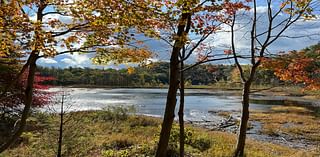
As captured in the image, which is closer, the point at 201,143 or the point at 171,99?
the point at 171,99

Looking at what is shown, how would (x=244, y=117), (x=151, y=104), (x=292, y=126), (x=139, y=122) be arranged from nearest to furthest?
1. (x=244, y=117)
2. (x=139, y=122)
3. (x=292, y=126)
4. (x=151, y=104)

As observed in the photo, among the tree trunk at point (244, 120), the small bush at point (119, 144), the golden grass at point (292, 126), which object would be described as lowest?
the golden grass at point (292, 126)

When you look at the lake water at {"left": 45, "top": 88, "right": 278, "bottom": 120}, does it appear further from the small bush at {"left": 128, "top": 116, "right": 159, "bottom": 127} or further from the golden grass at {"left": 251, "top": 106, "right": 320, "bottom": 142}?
the golden grass at {"left": 251, "top": 106, "right": 320, "bottom": 142}

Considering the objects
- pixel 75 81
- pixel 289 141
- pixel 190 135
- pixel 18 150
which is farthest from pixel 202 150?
pixel 75 81

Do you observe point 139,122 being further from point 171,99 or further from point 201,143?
point 171,99

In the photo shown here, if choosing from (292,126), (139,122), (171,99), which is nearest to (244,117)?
(171,99)

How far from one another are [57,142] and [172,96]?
402cm

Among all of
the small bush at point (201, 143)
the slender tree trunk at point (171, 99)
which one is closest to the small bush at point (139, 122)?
the small bush at point (201, 143)

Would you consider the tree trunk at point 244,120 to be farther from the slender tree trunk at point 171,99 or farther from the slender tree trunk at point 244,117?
the slender tree trunk at point 171,99

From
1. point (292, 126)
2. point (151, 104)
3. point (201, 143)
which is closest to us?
point (201, 143)

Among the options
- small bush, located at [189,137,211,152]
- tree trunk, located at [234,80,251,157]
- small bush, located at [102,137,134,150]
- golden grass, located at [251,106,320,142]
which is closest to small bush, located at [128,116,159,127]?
small bush, located at [102,137,134,150]

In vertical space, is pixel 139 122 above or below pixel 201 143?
below

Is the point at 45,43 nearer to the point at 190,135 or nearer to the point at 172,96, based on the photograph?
the point at 172,96

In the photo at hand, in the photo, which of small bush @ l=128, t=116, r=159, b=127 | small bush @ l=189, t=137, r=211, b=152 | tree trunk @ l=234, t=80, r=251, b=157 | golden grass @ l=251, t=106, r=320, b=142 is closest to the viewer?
tree trunk @ l=234, t=80, r=251, b=157
